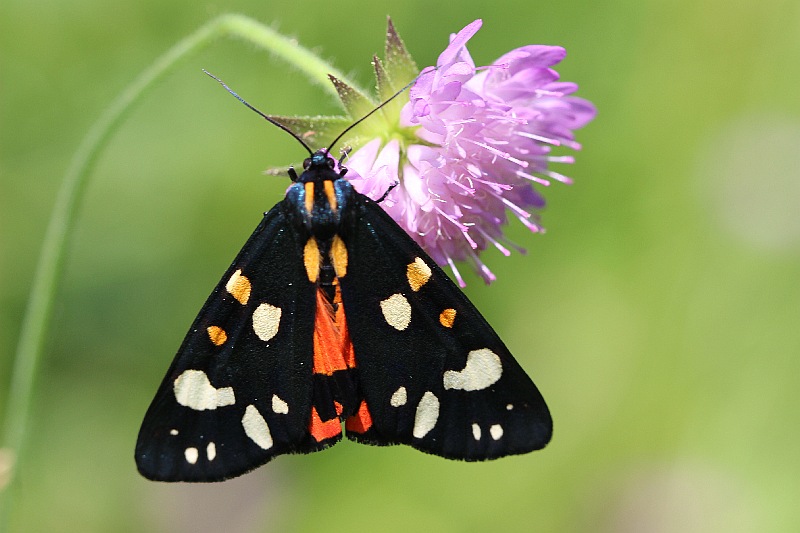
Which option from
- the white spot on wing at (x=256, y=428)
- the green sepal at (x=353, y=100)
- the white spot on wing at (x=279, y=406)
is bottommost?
the white spot on wing at (x=256, y=428)

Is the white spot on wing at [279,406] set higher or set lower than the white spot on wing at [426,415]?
higher

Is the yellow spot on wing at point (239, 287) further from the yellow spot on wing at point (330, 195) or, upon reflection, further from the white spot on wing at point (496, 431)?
the white spot on wing at point (496, 431)

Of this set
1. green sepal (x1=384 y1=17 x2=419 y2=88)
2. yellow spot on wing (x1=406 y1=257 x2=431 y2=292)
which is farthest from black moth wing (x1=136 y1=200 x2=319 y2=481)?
green sepal (x1=384 y1=17 x2=419 y2=88)

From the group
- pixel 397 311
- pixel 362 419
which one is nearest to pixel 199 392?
pixel 362 419

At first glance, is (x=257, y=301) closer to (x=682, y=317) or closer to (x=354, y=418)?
(x=354, y=418)

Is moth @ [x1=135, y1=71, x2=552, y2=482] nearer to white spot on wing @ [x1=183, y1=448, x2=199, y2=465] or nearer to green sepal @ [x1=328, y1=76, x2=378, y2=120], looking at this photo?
white spot on wing @ [x1=183, y1=448, x2=199, y2=465]

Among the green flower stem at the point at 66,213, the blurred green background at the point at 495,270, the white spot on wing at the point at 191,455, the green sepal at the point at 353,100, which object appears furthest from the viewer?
the blurred green background at the point at 495,270

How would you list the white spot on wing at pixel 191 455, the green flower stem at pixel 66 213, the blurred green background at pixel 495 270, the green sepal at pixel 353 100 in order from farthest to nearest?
1. the blurred green background at pixel 495 270
2. the green flower stem at pixel 66 213
3. the green sepal at pixel 353 100
4. the white spot on wing at pixel 191 455

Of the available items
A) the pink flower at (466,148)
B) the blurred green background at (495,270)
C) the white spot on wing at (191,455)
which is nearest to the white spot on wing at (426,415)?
the pink flower at (466,148)
